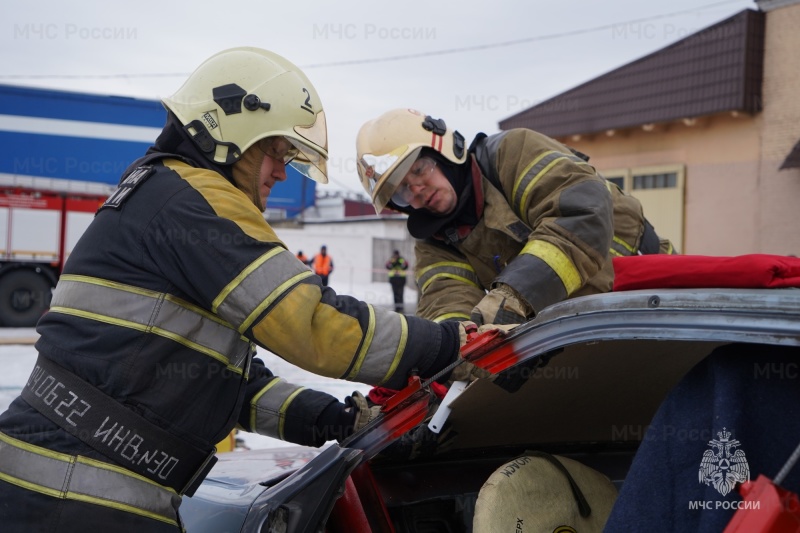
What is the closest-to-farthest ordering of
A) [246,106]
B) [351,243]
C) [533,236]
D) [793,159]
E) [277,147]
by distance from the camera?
[246,106], [277,147], [533,236], [793,159], [351,243]

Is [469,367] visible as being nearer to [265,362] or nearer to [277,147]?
[277,147]

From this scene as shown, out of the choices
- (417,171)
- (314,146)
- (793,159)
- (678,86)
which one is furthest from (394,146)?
(678,86)

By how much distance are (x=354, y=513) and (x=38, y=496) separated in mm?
770

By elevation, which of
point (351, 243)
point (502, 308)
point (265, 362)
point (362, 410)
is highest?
point (351, 243)

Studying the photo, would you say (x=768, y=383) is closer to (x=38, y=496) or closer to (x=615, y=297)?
(x=615, y=297)

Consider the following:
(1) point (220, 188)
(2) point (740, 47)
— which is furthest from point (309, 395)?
(2) point (740, 47)

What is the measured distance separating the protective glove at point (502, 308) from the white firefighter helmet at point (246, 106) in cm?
68

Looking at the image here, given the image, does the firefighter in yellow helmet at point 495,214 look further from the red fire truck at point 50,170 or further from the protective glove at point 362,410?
the red fire truck at point 50,170

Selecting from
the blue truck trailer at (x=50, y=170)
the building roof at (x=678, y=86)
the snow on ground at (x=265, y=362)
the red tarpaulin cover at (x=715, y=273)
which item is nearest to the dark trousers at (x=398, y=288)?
the building roof at (x=678, y=86)

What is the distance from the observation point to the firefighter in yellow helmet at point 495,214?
2525mm

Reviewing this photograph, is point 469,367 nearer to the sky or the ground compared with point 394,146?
nearer to the ground

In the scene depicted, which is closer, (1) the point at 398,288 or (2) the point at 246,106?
(2) the point at 246,106

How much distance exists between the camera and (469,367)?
6.39 ft

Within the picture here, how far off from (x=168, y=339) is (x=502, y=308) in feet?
3.48
